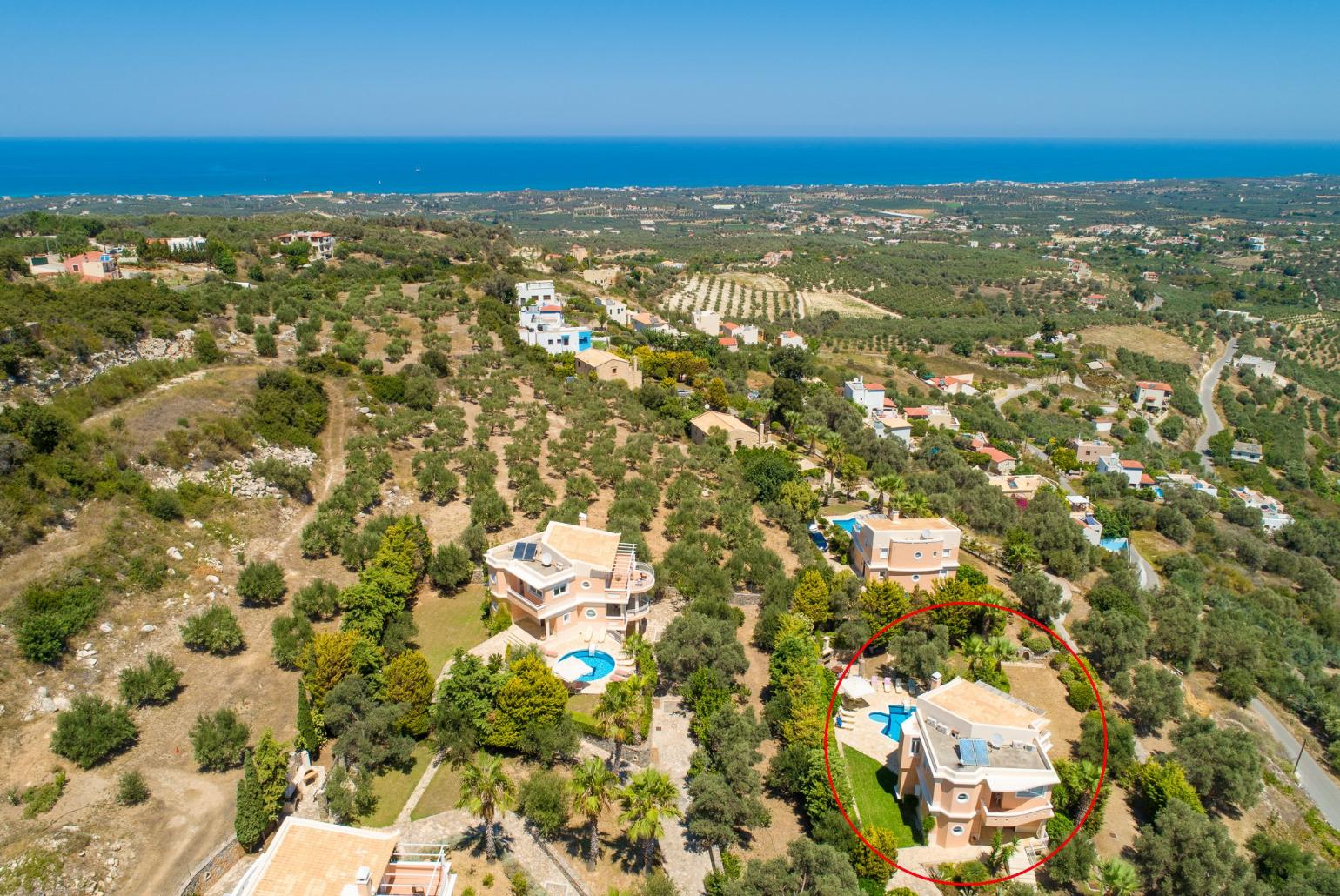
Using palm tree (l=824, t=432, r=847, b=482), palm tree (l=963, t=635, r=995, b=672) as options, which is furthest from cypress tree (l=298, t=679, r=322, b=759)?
palm tree (l=824, t=432, r=847, b=482)

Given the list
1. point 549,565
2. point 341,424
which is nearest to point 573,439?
point 341,424

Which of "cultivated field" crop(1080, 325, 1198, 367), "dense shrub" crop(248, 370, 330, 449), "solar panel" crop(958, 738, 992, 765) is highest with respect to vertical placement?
"dense shrub" crop(248, 370, 330, 449)

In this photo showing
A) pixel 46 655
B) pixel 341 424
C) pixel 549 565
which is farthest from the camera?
pixel 341 424

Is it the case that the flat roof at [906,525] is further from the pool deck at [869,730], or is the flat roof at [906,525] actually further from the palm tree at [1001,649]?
the pool deck at [869,730]

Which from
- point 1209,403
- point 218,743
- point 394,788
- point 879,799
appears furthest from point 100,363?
point 1209,403

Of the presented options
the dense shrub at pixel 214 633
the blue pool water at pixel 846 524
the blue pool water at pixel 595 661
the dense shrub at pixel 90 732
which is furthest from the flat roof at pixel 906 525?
the dense shrub at pixel 90 732

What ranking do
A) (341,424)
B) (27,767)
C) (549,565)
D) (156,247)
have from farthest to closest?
(156,247) < (341,424) < (549,565) < (27,767)

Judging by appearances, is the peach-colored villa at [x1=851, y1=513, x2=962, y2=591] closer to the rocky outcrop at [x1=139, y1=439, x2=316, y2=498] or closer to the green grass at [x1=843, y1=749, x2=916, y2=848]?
the green grass at [x1=843, y1=749, x2=916, y2=848]

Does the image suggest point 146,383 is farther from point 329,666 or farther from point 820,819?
point 820,819
